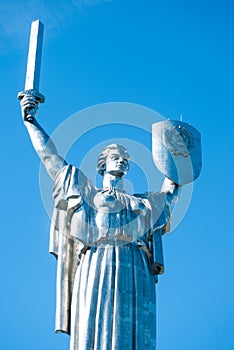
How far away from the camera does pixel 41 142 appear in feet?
61.2

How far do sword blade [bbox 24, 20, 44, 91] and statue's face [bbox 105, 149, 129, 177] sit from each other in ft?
6.72

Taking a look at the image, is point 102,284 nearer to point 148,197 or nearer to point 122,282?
point 122,282

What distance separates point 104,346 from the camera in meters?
16.5

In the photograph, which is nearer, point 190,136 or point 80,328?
point 80,328

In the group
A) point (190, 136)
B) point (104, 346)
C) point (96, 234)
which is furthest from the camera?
point (190, 136)

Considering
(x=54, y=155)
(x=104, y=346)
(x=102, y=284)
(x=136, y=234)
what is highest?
(x=54, y=155)

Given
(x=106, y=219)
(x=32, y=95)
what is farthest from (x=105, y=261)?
(x=32, y=95)

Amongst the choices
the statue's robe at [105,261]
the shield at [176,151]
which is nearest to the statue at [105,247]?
the statue's robe at [105,261]

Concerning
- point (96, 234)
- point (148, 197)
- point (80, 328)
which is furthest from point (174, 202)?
point (80, 328)

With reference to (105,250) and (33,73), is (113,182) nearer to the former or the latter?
(105,250)

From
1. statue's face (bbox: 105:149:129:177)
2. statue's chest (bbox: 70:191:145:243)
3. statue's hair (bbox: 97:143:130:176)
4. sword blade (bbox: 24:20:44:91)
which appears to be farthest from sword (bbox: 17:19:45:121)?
statue's chest (bbox: 70:191:145:243)

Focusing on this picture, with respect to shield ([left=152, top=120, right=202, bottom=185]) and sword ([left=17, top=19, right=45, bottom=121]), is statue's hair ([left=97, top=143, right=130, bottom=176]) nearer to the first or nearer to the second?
shield ([left=152, top=120, right=202, bottom=185])

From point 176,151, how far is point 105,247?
2580mm

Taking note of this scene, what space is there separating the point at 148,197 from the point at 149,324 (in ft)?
8.87
